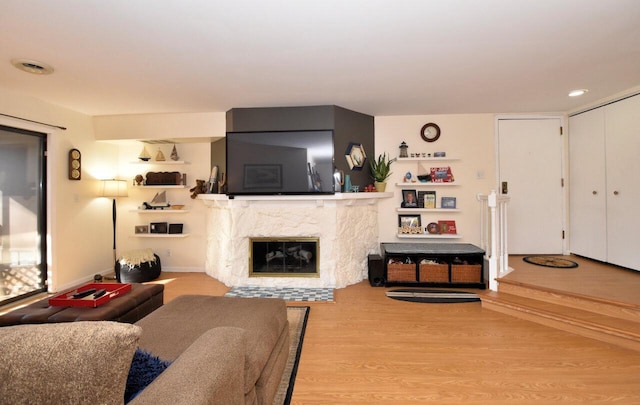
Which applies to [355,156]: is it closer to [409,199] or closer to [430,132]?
[409,199]

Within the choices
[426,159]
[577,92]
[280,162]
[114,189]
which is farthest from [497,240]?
Answer: [114,189]

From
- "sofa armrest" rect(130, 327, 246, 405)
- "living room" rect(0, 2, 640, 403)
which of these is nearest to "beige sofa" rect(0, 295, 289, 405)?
"sofa armrest" rect(130, 327, 246, 405)

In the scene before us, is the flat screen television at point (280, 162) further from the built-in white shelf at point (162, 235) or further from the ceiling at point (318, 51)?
the built-in white shelf at point (162, 235)

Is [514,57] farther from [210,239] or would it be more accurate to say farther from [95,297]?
[210,239]

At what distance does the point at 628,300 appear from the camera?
2527mm

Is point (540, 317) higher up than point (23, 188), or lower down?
lower down

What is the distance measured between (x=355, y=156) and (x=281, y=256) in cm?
165

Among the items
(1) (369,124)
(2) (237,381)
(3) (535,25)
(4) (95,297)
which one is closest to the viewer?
(2) (237,381)

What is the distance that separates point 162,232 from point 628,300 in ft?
17.6

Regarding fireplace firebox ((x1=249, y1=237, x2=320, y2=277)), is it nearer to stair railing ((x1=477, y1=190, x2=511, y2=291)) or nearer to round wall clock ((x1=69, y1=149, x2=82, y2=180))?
stair railing ((x1=477, y1=190, x2=511, y2=291))

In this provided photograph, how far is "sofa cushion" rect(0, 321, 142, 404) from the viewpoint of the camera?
2.23 feet

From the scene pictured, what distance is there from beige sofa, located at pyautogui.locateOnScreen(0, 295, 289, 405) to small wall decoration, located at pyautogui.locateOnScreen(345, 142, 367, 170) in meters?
2.83

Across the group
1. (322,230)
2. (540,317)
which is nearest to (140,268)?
(322,230)

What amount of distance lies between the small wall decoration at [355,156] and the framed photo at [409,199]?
775mm
